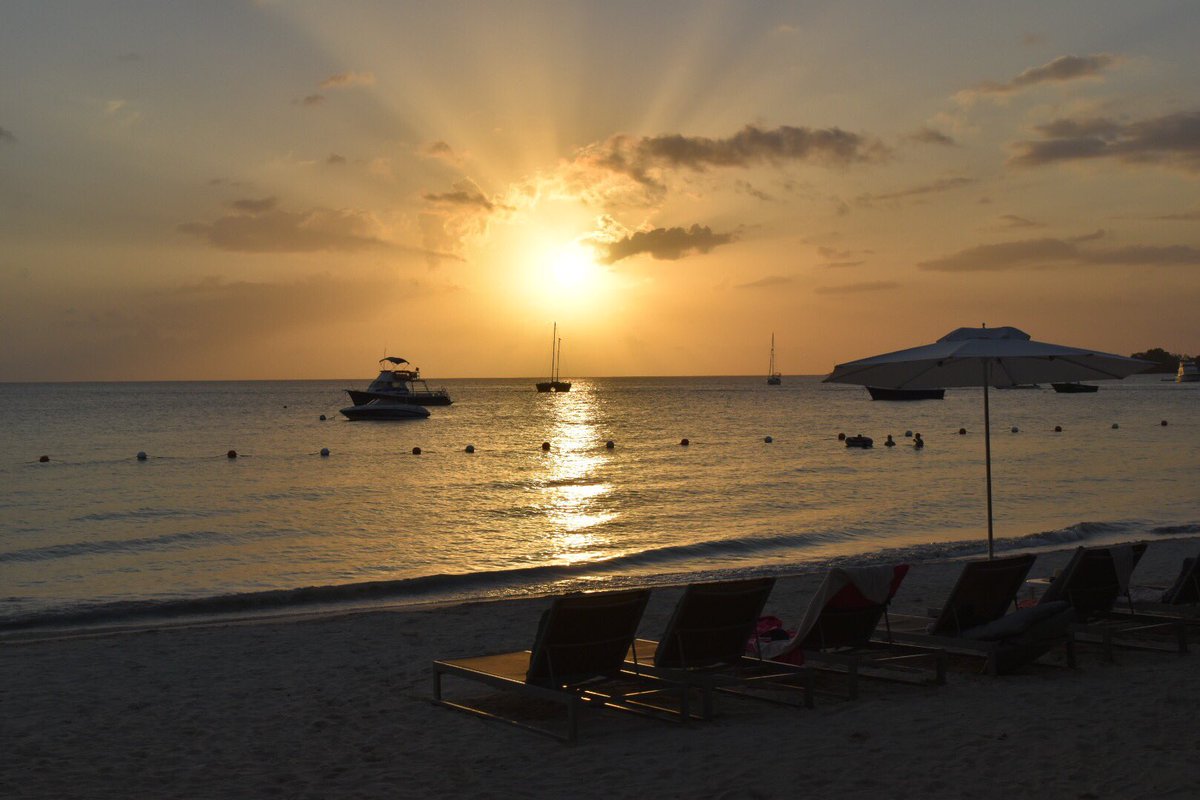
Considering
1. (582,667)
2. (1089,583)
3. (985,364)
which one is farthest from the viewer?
(985,364)

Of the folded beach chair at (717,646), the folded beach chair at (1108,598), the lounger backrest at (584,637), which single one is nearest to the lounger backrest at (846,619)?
the folded beach chair at (717,646)

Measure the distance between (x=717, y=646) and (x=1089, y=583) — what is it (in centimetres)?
369

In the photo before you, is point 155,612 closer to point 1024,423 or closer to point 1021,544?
point 1021,544

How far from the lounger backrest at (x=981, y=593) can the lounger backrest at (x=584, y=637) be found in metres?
2.72

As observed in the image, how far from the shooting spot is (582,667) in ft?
23.3

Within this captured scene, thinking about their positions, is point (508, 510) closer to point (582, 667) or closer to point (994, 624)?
point (994, 624)

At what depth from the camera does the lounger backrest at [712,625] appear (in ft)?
23.8

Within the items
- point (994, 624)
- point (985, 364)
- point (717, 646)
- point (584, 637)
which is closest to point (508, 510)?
point (985, 364)

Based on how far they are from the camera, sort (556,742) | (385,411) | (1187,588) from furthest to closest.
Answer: (385,411) → (1187,588) → (556,742)

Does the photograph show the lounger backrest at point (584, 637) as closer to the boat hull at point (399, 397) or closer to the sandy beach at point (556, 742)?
the sandy beach at point (556, 742)

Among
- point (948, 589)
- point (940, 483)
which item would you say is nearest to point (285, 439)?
point (940, 483)

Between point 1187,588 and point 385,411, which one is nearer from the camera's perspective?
point 1187,588

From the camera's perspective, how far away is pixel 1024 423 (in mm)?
73875

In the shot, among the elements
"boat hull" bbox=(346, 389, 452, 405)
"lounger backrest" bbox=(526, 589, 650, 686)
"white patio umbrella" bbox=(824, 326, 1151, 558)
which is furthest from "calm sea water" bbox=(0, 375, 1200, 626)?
"boat hull" bbox=(346, 389, 452, 405)
